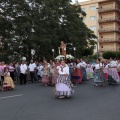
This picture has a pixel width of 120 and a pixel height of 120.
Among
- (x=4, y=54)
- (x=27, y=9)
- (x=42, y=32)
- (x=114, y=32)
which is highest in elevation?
(x=114, y=32)

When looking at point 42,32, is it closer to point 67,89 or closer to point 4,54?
point 4,54

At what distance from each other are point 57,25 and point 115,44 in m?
53.6

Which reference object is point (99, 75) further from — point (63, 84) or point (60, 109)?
point (60, 109)

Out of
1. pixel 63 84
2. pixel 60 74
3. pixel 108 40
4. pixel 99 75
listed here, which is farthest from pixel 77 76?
pixel 108 40

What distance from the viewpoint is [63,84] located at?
12.5 m

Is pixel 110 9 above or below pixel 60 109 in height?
above

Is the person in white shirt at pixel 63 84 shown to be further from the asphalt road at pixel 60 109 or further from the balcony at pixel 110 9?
the balcony at pixel 110 9

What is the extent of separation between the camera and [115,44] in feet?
276

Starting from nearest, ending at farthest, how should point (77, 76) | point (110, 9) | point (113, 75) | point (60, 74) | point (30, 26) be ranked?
point (60, 74) → point (113, 75) → point (77, 76) → point (30, 26) → point (110, 9)

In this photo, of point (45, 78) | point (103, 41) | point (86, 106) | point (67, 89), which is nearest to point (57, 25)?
point (45, 78)

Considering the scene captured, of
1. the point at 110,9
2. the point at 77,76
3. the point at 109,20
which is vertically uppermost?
the point at 110,9

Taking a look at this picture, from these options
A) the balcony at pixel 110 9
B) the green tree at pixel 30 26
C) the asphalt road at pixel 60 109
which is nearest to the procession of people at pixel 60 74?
the asphalt road at pixel 60 109

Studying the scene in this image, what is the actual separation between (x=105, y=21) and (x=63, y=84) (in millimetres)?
74690

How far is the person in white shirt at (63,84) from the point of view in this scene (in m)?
12.4
